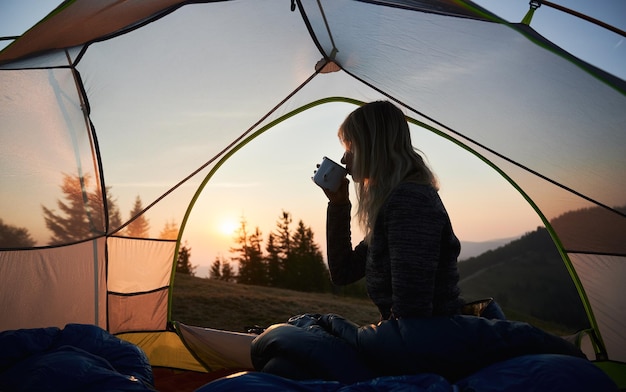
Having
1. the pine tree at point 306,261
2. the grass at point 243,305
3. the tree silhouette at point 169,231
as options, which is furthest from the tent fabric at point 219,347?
the pine tree at point 306,261

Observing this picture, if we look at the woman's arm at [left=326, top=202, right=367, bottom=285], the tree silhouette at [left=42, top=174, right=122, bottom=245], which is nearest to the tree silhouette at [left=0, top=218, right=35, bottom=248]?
→ the tree silhouette at [left=42, top=174, right=122, bottom=245]

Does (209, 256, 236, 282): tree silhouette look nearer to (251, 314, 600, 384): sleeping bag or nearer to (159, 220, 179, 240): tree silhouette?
(159, 220, 179, 240): tree silhouette

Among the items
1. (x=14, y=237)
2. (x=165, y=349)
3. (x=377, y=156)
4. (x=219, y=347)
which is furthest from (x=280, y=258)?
(x=377, y=156)

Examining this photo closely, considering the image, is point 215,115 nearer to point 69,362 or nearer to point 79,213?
point 79,213

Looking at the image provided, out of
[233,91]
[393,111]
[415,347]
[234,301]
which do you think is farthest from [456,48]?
[234,301]

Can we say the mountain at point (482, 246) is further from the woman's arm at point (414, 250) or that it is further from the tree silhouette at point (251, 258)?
the woman's arm at point (414, 250)

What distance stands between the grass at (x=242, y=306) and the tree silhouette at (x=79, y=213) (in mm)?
3150

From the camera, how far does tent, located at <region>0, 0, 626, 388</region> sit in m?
2.61

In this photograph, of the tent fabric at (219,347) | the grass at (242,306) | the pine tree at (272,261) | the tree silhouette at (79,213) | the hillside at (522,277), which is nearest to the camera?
the tree silhouette at (79,213)

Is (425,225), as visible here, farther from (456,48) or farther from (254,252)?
(254,252)

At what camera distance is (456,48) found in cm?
277

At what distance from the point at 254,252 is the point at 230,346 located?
6604 millimetres

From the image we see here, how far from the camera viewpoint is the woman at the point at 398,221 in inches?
63.0

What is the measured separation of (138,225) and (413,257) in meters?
2.45
